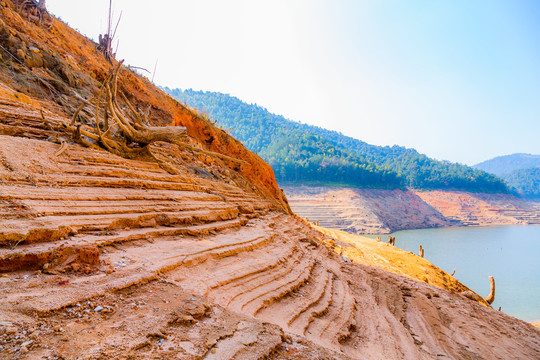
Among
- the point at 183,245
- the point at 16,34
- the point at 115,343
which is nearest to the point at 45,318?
the point at 115,343

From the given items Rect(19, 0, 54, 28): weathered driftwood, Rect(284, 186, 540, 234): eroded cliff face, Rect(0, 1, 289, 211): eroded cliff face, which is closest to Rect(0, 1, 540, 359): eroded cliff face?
Rect(0, 1, 289, 211): eroded cliff face

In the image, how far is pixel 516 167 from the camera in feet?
519

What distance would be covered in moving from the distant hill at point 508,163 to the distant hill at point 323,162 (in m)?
88.2

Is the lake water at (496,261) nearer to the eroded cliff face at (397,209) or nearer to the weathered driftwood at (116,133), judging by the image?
the eroded cliff face at (397,209)

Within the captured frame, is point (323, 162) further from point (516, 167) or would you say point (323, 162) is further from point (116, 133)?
point (516, 167)

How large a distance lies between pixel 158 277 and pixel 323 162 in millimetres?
56004

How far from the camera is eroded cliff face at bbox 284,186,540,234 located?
37.8 metres

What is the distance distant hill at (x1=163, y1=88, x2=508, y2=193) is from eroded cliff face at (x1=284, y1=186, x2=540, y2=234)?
4.06 metres

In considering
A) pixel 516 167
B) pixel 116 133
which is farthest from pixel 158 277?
pixel 516 167

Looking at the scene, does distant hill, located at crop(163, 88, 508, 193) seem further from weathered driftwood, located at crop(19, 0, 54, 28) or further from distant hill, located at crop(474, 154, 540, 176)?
distant hill, located at crop(474, 154, 540, 176)

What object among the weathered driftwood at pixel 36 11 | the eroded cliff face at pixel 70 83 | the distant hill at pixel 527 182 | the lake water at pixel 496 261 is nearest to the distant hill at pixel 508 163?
the distant hill at pixel 527 182

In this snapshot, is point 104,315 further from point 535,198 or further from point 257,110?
point 535,198

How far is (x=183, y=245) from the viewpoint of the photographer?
3736 millimetres

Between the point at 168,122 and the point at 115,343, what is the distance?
392 inches
